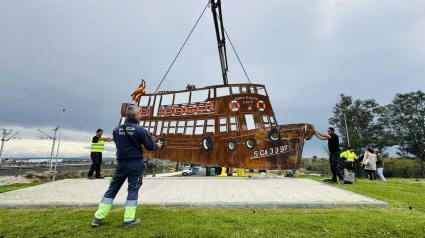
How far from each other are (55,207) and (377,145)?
147 ft

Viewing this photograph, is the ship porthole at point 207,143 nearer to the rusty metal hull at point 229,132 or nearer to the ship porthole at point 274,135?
the rusty metal hull at point 229,132

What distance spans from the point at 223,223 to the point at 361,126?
44.8 metres

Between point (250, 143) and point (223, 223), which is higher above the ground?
point (250, 143)

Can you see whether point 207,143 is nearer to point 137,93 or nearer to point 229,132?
point 229,132

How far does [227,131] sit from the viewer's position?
10156 millimetres

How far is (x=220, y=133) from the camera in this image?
10234 mm

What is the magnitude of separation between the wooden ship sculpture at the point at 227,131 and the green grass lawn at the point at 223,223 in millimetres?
5379

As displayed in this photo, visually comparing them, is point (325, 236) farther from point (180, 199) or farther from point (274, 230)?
point (180, 199)

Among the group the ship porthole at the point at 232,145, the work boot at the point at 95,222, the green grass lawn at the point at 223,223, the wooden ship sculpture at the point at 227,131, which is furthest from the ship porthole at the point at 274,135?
the work boot at the point at 95,222

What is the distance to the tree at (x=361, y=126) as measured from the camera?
36219 millimetres

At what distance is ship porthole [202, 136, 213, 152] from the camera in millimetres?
10245

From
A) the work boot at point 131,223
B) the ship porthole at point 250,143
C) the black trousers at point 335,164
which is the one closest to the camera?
the work boot at point 131,223

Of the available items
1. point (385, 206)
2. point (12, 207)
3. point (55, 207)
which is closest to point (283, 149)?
point (385, 206)

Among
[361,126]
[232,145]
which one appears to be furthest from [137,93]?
[361,126]
